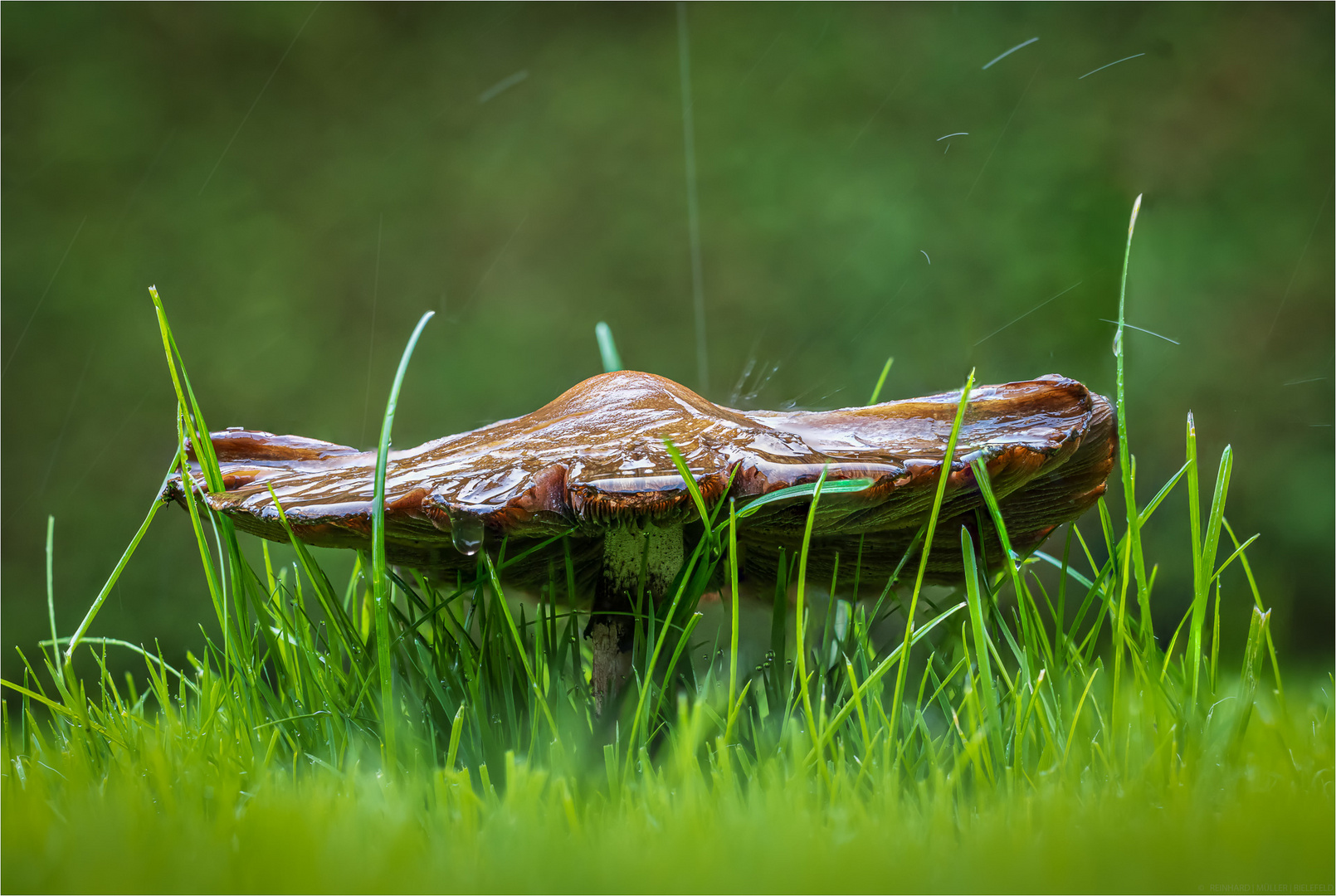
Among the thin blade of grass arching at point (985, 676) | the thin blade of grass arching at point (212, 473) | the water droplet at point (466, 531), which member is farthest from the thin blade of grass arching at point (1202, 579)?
the thin blade of grass arching at point (212, 473)

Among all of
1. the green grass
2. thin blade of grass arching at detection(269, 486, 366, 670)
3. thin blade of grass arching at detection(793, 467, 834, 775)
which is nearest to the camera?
the green grass

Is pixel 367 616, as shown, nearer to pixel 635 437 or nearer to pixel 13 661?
pixel 635 437

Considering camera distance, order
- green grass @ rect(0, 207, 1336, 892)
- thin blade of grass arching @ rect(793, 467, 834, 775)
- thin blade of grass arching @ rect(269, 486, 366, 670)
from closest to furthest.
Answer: green grass @ rect(0, 207, 1336, 892), thin blade of grass arching @ rect(793, 467, 834, 775), thin blade of grass arching @ rect(269, 486, 366, 670)

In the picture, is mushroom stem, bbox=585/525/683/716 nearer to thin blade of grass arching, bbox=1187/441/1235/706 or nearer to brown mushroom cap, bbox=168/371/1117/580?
brown mushroom cap, bbox=168/371/1117/580

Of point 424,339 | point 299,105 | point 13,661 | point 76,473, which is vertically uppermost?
point 299,105

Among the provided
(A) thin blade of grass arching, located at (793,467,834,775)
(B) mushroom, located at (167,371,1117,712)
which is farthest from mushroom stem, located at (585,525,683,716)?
(A) thin blade of grass arching, located at (793,467,834,775)

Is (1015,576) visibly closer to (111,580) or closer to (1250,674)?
(1250,674)

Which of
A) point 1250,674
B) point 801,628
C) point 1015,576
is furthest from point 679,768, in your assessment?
point 1250,674

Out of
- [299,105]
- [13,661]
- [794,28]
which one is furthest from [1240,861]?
[13,661]

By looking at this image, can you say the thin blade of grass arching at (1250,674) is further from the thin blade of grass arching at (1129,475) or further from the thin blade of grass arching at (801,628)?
the thin blade of grass arching at (801,628)
